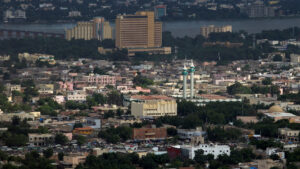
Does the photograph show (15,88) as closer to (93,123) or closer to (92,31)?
(93,123)

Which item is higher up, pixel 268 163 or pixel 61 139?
pixel 268 163

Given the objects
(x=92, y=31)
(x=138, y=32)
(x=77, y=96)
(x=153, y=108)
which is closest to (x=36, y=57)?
(x=138, y=32)

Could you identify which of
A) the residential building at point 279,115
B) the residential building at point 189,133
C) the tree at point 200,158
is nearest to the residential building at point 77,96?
the residential building at point 279,115

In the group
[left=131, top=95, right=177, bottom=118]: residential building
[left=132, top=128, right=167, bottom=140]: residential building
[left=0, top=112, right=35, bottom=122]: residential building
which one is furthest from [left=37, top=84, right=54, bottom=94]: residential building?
[left=132, top=128, right=167, bottom=140]: residential building

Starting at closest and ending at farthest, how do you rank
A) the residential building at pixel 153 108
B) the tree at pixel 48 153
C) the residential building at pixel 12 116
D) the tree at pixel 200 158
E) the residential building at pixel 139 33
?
1. the tree at pixel 200 158
2. the tree at pixel 48 153
3. the residential building at pixel 12 116
4. the residential building at pixel 153 108
5. the residential building at pixel 139 33

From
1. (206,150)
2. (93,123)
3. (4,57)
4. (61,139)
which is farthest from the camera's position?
(4,57)

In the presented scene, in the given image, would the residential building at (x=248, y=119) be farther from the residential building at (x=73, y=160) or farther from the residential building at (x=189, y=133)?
the residential building at (x=73, y=160)

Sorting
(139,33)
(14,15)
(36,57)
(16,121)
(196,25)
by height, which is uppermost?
(16,121)

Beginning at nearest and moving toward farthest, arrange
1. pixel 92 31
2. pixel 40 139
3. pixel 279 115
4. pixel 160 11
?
pixel 40 139 < pixel 279 115 < pixel 92 31 < pixel 160 11
